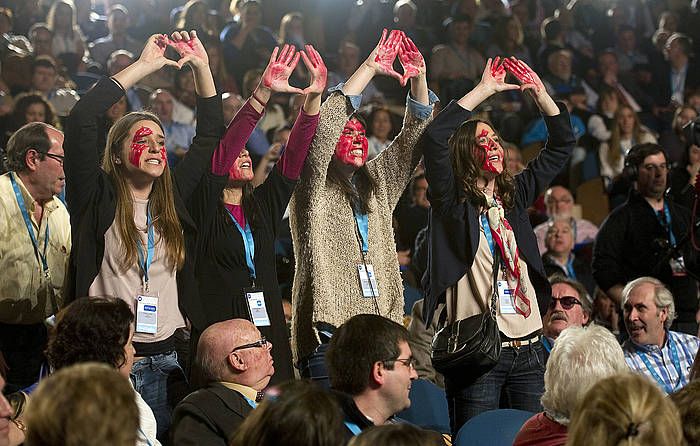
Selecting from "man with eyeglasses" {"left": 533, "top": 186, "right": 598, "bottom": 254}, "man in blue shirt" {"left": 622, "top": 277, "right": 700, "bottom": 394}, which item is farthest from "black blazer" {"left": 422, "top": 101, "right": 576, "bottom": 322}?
"man with eyeglasses" {"left": 533, "top": 186, "right": 598, "bottom": 254}

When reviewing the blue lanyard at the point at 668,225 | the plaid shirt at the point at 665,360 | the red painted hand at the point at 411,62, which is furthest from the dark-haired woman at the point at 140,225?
the blue lanyard at the point at 668,225

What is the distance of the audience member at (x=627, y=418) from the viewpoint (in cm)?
241

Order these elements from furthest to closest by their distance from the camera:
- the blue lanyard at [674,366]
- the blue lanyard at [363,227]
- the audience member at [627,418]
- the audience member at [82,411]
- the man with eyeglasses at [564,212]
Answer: the man with eyeglasses at [564,212], the blue lanyard at [674,366], the blue lanyard at [363,227], the audience member at [627,418], the audience member at [82,411]

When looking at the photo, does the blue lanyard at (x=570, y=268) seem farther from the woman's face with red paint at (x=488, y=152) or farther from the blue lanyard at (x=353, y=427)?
the blue lanyard at (x=353, y=427)

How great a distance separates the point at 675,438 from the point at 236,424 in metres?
1.51

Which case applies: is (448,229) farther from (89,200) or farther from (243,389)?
(89,200)

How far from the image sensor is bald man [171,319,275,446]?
350 centimetres

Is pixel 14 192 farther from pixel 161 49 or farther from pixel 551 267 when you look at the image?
pixel 551 267

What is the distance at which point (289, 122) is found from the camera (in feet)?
27.5

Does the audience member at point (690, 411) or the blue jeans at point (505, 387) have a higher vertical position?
the audience member at point (690, 411)

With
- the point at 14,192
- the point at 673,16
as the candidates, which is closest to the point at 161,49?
the point at 14,192

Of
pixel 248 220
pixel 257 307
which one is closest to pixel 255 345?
pixel 257 307

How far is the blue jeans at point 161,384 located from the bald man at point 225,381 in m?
0.32

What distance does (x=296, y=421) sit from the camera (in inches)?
98.0
